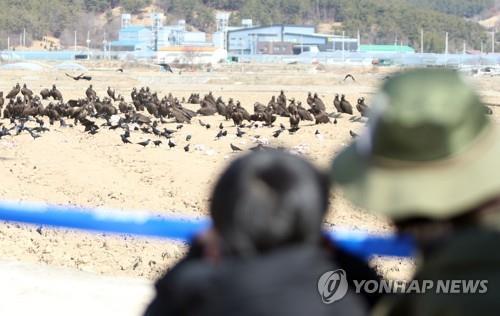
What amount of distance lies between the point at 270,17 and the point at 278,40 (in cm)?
2964

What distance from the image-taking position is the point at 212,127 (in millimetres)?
23250

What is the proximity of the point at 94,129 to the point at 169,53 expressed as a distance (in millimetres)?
92383

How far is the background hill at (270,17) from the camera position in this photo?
14700 centimetres

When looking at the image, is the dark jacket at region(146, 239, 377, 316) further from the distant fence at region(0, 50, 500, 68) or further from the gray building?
the gray building

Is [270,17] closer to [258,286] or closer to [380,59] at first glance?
[380,59]

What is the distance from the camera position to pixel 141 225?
339cm

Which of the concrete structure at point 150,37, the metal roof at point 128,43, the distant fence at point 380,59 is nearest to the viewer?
the distant fence at point 380,59

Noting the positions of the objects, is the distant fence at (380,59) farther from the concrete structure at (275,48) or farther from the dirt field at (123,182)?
the dirt field at (123,182)

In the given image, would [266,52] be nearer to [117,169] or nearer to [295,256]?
[117,169]

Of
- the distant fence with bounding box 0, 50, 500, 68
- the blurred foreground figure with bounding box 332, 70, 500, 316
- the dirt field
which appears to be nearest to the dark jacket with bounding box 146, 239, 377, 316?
the blurred foreground figure with bounding box 332, 70, 500, 316

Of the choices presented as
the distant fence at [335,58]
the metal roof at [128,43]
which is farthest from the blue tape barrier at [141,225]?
the metal roof at [128,43]

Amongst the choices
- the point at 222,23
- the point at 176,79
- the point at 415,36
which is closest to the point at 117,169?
the point at 176,79

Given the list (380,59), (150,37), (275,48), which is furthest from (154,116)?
(150,37)

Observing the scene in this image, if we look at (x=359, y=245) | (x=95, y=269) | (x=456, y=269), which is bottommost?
(x=95, y=269)
